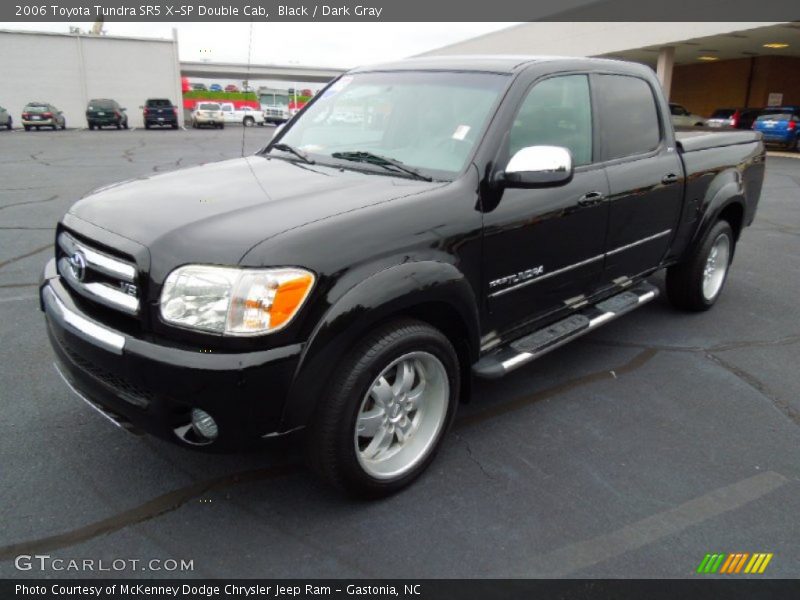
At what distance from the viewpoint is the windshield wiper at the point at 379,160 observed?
311cm

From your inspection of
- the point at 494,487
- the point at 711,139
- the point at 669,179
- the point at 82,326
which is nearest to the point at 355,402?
the point at 494,487

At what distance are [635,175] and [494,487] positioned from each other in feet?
7.38

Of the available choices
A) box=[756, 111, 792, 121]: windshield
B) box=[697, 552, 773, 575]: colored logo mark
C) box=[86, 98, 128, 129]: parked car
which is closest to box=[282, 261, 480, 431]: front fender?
box=[697, 552, 773, 575]: colored logo mark

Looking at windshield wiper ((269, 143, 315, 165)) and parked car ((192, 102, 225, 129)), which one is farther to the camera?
parked car ((192, 102, 225, 129))

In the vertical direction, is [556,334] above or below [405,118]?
below

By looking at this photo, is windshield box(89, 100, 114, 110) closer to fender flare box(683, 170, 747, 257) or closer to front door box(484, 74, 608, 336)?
fender flare box(683, 170, 747, 257)

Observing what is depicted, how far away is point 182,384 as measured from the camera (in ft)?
7.40

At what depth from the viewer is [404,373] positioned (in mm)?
2812

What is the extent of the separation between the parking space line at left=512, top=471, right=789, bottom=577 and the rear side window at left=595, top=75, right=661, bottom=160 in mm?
2011

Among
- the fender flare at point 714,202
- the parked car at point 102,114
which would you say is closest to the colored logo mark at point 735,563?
the fender flare at point 714,202

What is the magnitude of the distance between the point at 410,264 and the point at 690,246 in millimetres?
3193

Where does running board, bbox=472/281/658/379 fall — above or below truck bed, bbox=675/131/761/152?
below

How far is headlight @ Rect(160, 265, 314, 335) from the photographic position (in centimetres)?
225

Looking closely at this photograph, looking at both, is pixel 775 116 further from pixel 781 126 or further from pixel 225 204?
pixel 225 204
